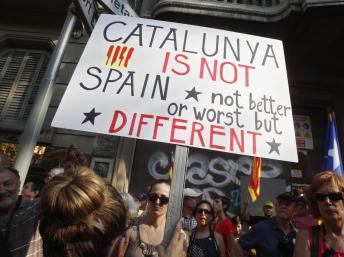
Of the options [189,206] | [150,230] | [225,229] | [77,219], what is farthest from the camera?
[189,206]

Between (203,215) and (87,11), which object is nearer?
(203,215)

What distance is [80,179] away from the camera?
1.09 m

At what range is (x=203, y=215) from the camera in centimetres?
278

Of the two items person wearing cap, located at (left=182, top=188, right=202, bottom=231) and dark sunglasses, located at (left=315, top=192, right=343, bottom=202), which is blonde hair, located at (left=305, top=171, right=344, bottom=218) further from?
person wearing cap, located at (left=182, top=188, right=202, bottom=231)

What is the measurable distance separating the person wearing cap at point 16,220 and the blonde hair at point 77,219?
0.79 metres

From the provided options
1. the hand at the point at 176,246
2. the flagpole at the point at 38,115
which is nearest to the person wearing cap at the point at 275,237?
the hand at the point at 176,246

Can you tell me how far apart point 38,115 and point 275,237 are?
254cm

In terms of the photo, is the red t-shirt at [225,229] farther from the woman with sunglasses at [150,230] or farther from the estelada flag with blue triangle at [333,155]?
the estelada flag with blue triangle at [333,155]

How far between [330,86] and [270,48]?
488cm

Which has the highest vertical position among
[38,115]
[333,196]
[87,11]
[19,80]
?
[19,80]

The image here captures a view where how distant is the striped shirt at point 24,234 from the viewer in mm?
1786

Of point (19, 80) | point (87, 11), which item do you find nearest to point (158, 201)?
point (87, 11)

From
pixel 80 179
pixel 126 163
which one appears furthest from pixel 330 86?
pixel 80 179

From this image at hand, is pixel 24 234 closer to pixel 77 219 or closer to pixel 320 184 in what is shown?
pixel 77 219
